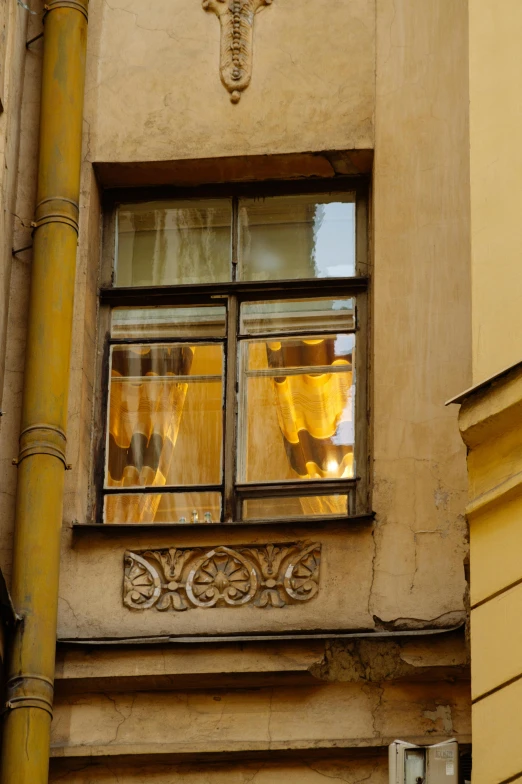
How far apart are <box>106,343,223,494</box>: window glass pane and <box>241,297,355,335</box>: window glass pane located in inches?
9.7

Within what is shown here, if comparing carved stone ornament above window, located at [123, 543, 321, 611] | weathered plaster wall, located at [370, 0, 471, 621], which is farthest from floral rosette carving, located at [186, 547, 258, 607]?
weathered plaster wall, located at [370, 0, 471, 621]

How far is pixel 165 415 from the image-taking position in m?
9.52

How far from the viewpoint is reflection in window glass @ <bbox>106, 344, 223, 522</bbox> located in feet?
30.7

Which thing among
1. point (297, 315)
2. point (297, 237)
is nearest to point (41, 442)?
point (297, 315)

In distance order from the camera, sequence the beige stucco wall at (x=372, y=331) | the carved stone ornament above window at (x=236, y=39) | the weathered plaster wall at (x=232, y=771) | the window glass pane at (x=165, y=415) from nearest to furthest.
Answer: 1. the weathered plaster wall at (x=232, y=771)
2. the beige stucco wall at (x=372, y=331)
3. the window glass pane at (x=165, y=415)
4. the carved stone ornament above window at (x=236, y=39)

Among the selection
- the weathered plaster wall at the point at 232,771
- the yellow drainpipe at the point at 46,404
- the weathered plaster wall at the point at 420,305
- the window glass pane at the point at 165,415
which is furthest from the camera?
the window glass pane at the point at 165,415

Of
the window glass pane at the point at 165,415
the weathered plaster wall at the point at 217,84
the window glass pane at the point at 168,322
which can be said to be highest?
the weathered plaster wall at the point at 217,84

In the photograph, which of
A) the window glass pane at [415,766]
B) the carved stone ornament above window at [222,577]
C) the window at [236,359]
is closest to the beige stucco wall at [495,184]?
the window glass pane at [415,766]

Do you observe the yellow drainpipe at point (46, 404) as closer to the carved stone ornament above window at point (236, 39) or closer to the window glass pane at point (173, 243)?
the window glass pane at point (173, 243)

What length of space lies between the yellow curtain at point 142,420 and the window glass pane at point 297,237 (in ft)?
2.16

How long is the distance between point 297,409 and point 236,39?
6.90 feet

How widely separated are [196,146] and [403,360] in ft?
Answer: 5.62

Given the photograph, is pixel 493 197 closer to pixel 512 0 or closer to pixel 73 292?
pixel 512 0

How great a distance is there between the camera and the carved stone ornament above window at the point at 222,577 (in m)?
8.76
